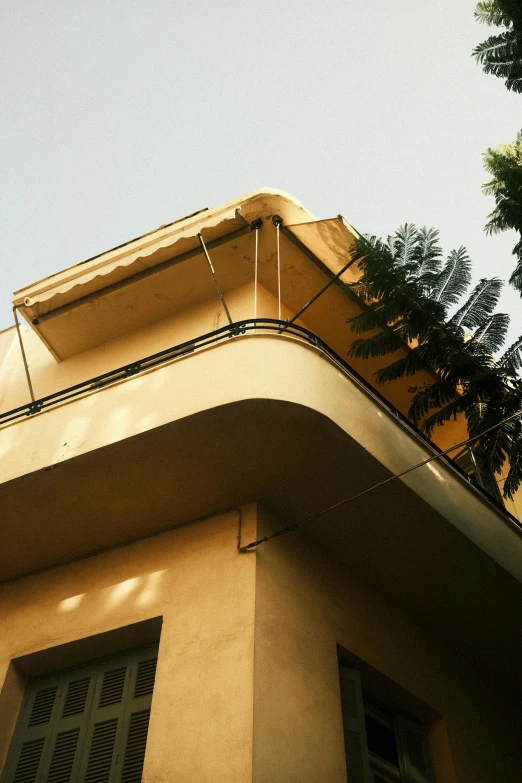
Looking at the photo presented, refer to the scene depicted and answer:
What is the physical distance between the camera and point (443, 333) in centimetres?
A: 777

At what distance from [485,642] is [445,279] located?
3.81 metres

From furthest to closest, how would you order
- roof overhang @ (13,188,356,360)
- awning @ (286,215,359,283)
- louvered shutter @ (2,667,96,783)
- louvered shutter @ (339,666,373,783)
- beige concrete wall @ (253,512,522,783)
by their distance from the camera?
roof overhang @ (13,188,356,360) → awning @ (286,215,359,283) → louvered shutter @ (2,667,96,783) → louvered shutter @ (339,666,373,783) → beige concrete wall @ (253,512,522,783)

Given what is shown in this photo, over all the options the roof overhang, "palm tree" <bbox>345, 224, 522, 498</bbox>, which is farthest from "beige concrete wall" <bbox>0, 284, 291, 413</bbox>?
"palm tree" <bbox>345, 224, 522, 498</bbox>

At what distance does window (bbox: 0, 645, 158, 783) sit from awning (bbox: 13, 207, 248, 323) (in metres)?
5.01

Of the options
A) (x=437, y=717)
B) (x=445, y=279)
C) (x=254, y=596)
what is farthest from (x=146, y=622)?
(x=445, y=279)

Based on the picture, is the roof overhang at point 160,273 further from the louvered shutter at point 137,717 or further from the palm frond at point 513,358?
the louvered shutter at point 137,717

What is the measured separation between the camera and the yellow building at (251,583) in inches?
244

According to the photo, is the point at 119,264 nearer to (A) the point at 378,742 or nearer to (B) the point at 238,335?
(B) the point at 238,335

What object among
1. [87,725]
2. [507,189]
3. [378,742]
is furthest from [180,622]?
[507,189]

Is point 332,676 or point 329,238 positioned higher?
point 329,238

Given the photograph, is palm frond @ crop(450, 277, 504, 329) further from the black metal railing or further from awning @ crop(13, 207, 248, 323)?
awning @ crop(13, 207, 248, 323)

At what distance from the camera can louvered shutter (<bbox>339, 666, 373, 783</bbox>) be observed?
6258 millimetres

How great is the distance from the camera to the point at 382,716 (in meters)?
7.17

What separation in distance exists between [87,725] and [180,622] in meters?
1.28
